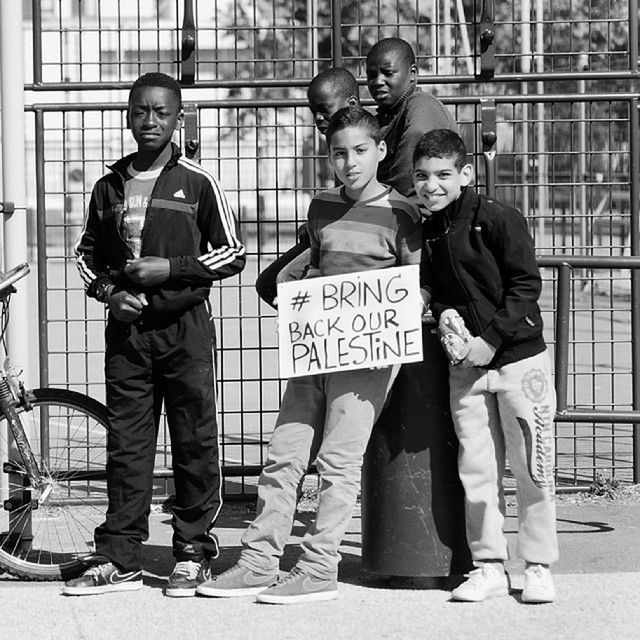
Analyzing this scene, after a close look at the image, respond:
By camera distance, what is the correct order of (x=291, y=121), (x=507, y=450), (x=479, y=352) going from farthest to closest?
(x=291, y=121), (x=507, y=450), (x=479, y=352)

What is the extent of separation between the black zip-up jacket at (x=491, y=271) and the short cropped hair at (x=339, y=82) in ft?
3.34

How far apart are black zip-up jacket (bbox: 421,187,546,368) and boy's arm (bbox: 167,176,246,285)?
32.3 inches

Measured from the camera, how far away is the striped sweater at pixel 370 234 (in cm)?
547

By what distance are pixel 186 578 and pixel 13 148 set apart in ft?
7.47

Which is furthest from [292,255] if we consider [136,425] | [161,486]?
[161,486]

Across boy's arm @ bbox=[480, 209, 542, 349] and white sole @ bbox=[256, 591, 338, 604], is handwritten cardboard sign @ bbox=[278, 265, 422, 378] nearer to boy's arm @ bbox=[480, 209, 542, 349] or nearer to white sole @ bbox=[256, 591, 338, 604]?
boy's arm @ bbox=[480, 209, 542, 349]

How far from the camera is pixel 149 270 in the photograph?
5488mm

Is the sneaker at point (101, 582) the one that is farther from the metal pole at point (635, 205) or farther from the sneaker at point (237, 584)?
the metal pole at point (635, 205)

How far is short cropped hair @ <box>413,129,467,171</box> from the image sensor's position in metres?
5.36

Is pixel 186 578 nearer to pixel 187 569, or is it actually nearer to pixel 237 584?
pixel 187 569

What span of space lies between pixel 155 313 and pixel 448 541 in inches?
60.2

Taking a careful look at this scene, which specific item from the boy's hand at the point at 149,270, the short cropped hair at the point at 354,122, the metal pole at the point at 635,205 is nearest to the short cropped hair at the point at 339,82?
the short cropped hair at the point at 354,122

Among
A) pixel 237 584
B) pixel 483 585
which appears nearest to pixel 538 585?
pixel 483 585

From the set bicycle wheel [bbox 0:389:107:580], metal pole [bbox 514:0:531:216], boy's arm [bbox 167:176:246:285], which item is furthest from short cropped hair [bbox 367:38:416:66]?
bicycle wheel [bbox 0:389:107:580]
